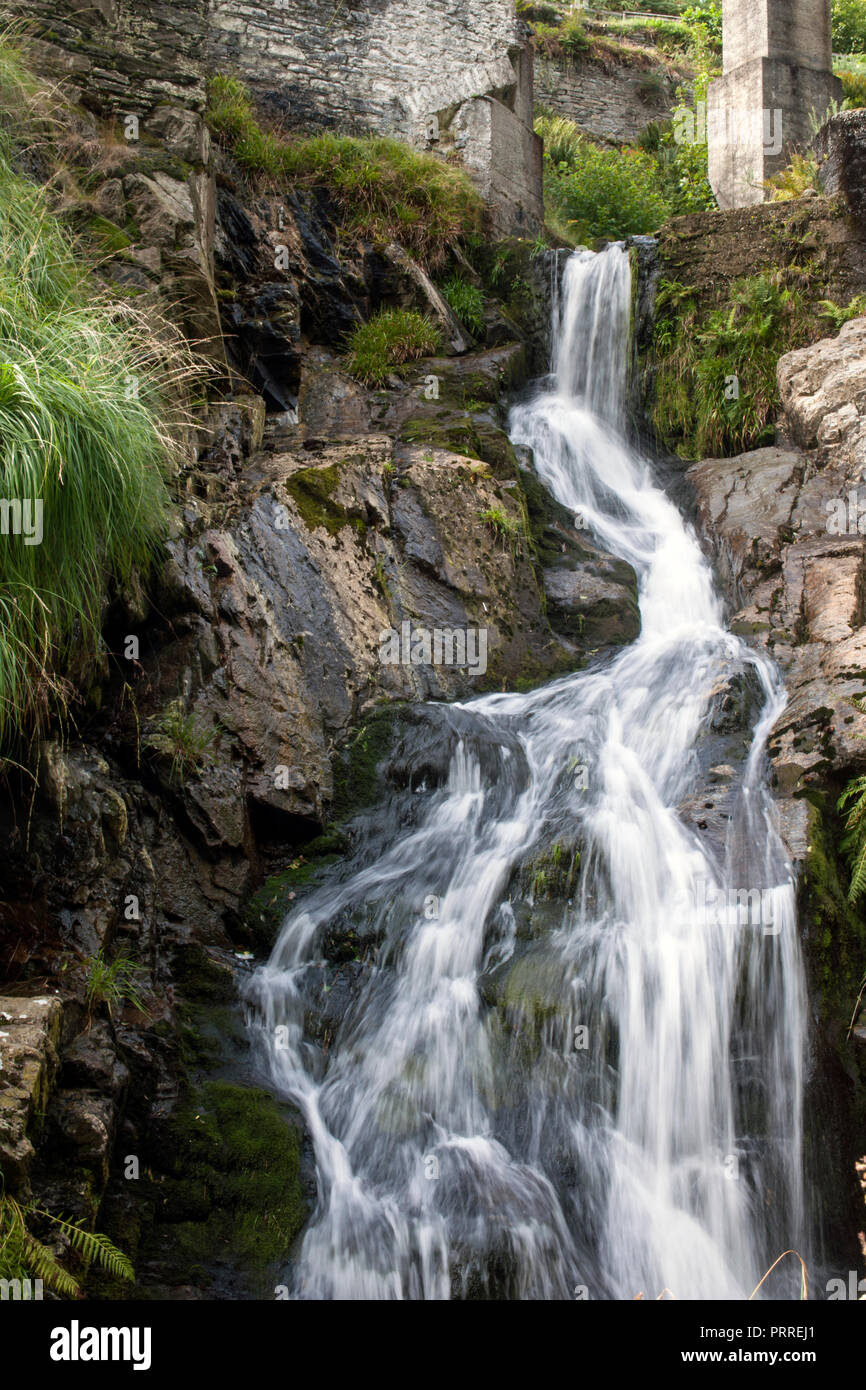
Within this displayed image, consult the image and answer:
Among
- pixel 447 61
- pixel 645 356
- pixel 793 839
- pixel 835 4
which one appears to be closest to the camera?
pixel 793 839

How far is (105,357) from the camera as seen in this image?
4891mm

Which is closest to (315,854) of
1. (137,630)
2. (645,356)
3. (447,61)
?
(137,630)

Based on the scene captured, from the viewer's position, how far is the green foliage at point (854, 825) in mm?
5180

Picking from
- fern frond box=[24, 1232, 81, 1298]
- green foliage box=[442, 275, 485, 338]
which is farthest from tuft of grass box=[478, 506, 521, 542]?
fern frond box=[24, 1232, 81, 1298]

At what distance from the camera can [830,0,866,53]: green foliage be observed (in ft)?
70.9

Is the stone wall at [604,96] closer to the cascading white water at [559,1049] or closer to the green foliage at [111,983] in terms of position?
the cascading white water at [559,1049]

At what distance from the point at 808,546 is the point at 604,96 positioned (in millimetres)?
15502

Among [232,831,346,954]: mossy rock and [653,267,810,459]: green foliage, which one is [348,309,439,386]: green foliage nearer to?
[653,267,810,459]: green foliage

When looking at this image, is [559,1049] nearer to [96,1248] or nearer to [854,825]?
[854,825]

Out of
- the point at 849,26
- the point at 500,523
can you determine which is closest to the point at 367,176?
the point at 500,523

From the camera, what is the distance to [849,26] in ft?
71.3

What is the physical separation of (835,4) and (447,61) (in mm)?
13142

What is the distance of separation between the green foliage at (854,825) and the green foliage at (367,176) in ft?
24.5

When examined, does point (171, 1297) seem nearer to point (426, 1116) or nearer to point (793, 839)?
point (426, 1116)
